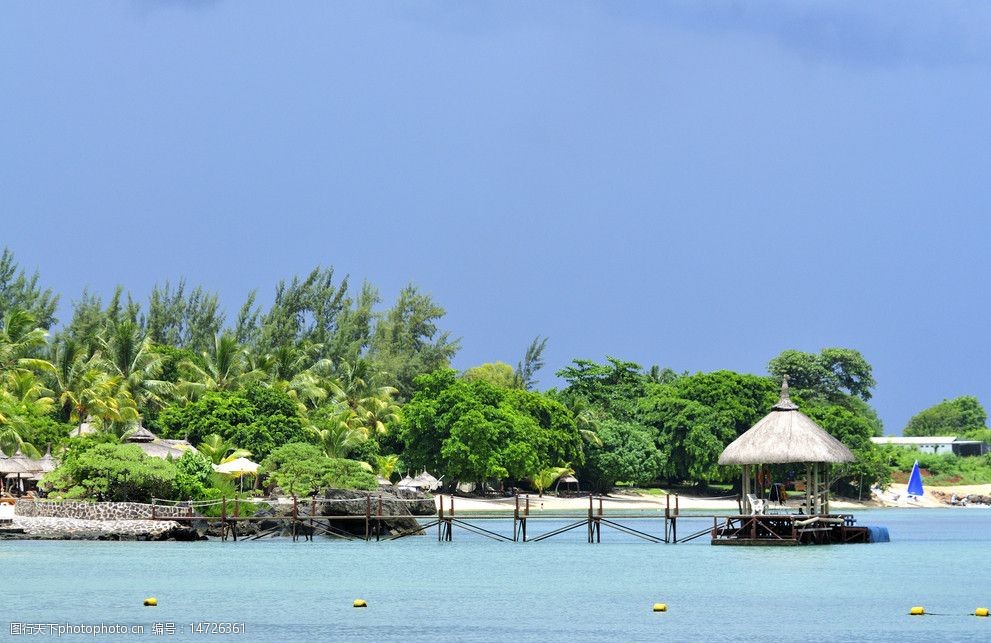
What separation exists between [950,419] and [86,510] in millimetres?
111686

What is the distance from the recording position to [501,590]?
34.4m

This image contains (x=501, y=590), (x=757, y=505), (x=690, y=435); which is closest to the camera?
(x=501, y=590)

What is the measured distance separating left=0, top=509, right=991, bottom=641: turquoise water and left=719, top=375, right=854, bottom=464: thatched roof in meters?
2.81

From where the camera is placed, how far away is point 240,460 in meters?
53.8

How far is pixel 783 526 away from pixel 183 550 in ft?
59.5

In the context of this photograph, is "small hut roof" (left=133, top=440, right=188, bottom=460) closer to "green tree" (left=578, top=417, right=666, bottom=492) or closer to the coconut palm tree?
the coconut palm tree

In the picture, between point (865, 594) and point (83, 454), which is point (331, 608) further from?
point (83, 454)

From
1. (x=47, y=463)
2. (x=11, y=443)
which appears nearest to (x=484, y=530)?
(x=47, y=463)

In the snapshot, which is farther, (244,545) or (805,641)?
(244,545)

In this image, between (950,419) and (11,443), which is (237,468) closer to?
(11,443)

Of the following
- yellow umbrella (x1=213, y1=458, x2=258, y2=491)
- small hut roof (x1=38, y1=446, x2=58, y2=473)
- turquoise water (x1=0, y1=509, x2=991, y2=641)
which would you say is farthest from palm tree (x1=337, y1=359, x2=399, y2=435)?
turquoise water (x1=0, y1=509, x2=991, y2=641)

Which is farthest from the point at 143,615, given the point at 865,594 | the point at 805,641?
the point at 865,594

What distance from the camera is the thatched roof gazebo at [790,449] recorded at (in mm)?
43531

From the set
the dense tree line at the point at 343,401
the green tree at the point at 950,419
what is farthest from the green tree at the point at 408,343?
the green tree at the point at 950,419
